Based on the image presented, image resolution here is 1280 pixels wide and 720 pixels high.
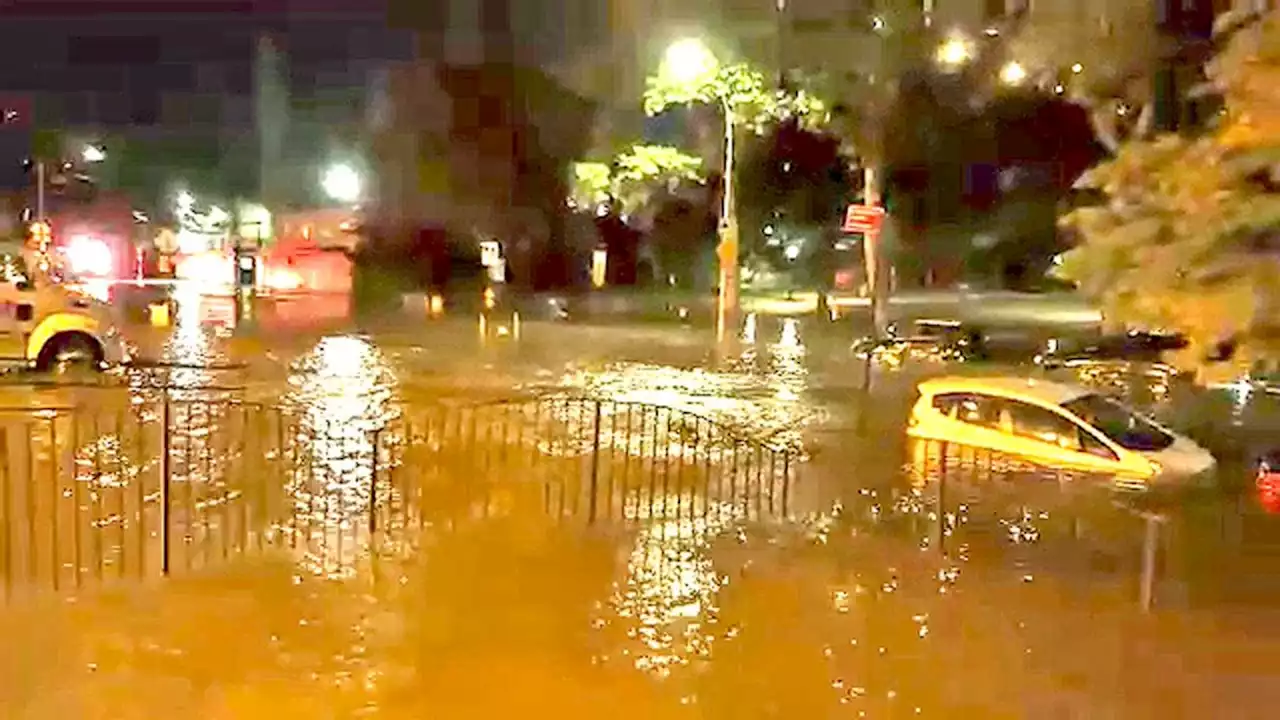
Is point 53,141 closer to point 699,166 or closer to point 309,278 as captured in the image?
point 309,278

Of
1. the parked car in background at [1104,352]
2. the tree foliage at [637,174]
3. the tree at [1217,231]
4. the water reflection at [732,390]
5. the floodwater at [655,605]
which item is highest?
the tree foliage at [637,174]

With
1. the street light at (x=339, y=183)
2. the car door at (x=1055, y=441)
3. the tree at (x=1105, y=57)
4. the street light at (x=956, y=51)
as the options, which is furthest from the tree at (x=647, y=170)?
the car door at (x=1055, y=441)

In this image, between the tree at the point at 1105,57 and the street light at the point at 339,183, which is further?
the street light at the point at 339,183

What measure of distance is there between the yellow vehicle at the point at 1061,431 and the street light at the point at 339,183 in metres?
49.6

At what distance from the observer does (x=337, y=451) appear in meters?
18.7

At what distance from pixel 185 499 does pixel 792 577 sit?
600cm

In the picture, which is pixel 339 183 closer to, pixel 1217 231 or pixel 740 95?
pixel 740 95

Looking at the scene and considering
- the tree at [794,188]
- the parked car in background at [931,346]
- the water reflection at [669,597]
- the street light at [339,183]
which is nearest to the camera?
the water reflection at [669,597]

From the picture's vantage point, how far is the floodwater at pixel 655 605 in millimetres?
9672

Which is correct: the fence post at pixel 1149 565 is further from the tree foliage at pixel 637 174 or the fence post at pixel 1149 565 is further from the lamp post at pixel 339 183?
the lamp post at pixel 339 183

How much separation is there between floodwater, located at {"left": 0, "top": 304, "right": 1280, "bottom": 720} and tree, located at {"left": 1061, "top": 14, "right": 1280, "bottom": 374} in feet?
5.24

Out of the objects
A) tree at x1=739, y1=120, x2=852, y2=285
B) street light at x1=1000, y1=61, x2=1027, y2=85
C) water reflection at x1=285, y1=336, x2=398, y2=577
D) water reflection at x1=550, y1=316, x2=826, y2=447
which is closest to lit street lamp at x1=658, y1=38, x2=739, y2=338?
street light at x1=1000, y1=61, x2=1027, y2=85

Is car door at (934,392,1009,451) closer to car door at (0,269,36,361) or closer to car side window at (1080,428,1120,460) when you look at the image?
car side window at (1080,428,1120,460)

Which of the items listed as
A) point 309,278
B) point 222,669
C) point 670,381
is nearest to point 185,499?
point 222,669
